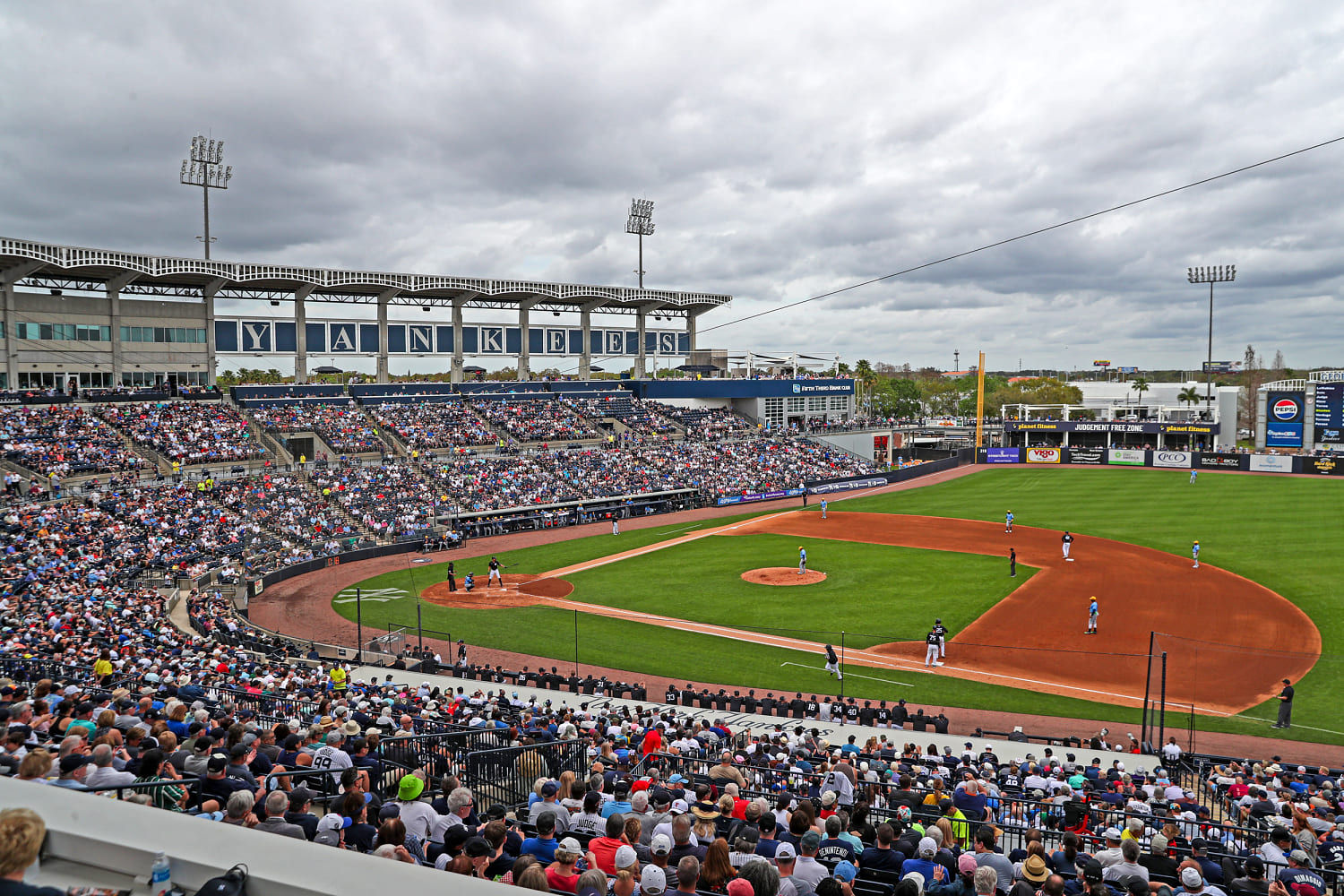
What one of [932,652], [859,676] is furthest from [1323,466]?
[859,676]

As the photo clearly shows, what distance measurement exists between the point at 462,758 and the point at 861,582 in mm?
24769

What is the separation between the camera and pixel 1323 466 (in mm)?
60531

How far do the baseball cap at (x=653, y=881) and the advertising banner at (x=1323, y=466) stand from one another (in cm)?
7387

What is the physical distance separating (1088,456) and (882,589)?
49548 mm

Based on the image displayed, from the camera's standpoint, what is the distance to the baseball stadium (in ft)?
27.3

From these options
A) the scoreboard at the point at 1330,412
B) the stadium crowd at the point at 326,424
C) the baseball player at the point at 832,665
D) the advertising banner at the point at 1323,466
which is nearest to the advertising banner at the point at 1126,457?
the advertising banner at the point at 1323,466

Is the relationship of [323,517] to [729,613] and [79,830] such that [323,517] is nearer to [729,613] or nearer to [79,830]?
[729,613]

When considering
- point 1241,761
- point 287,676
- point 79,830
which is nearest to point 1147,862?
point 79,830

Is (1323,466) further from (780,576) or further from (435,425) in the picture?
(435,425)

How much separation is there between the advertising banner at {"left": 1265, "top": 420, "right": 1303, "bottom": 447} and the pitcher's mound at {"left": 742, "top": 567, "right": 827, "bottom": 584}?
55.0 meters

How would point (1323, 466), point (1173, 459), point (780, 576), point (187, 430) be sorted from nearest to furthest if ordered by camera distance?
1. point (780, 576)
2. point (187, 430)
3. point (1323, 466)
4. point (1173, 459)

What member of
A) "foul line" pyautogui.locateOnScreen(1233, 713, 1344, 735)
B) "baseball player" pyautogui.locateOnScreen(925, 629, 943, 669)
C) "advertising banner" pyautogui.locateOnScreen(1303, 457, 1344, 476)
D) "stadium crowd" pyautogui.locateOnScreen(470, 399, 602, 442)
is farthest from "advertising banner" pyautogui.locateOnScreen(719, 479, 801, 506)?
"foul line" pyautogui.locateOnScreen(1233, 713, 1344, 735)

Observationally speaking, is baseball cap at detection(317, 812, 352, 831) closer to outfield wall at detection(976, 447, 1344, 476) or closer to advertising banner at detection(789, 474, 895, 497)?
advertising banner at detection(789, 474, 895, 497)

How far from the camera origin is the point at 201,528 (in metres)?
36.1
